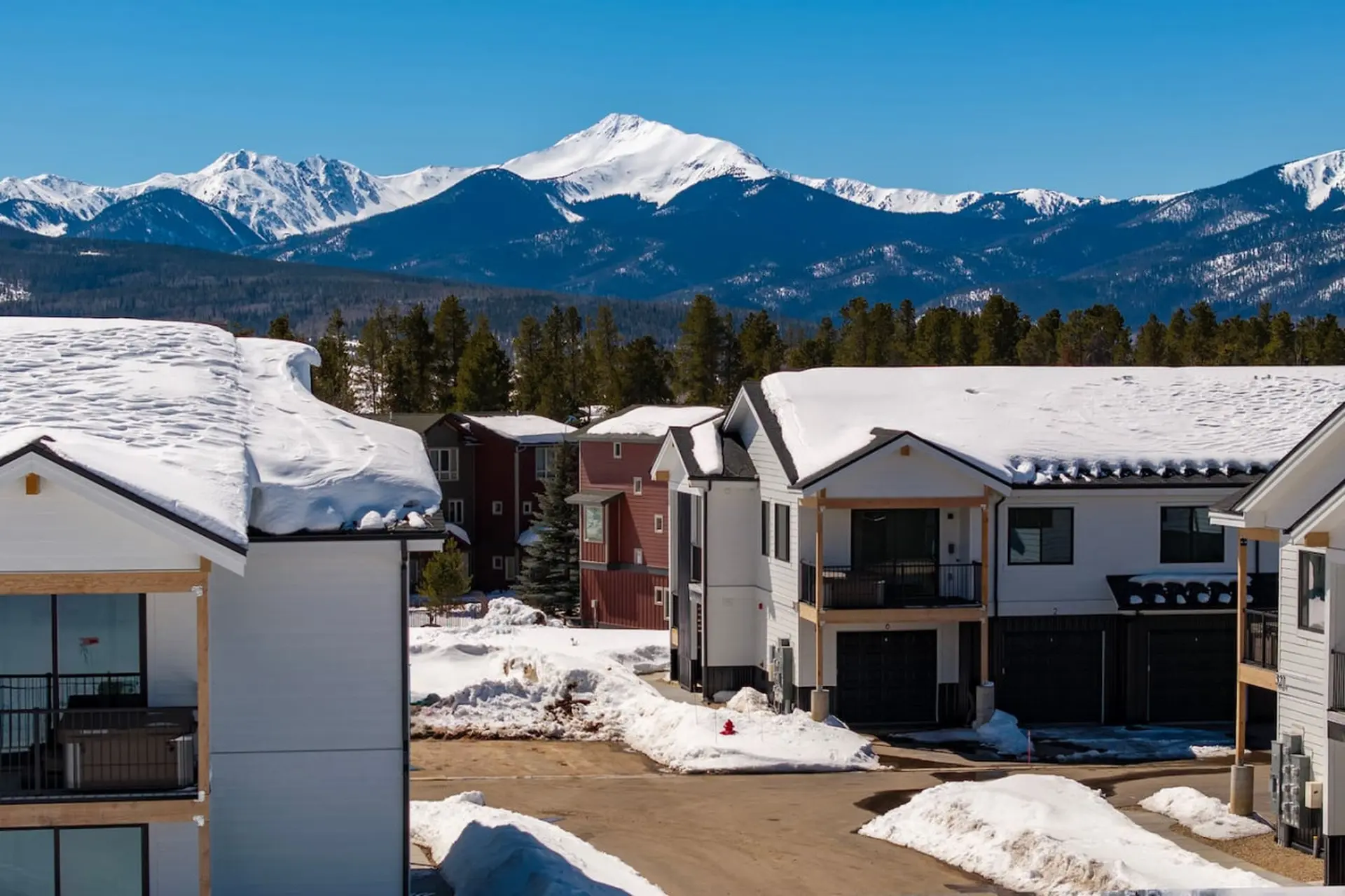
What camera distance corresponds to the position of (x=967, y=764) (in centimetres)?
2889

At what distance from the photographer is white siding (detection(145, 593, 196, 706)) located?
17156mm

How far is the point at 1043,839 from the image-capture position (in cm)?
2105

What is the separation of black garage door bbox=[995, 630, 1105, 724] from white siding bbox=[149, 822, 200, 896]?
19.7 metres

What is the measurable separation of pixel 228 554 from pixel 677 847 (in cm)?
1015

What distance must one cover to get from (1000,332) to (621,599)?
1861 inches

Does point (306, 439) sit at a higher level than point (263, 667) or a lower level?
higher

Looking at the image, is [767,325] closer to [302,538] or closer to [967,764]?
[967,764]

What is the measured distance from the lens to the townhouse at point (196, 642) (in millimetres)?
15422

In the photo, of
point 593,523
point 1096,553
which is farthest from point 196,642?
point 593,523

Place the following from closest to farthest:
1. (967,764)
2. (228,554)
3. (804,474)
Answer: (228,554), (967,764), (804,474)

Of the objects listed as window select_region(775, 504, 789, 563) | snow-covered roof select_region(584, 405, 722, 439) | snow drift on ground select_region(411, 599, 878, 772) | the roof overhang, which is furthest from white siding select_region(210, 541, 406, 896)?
snow-covered roof select_region(584, 405, 722, 439)

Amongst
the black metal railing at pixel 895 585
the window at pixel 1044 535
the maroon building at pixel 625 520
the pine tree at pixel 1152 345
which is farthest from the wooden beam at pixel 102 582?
the pine tree at pixel 1152 345

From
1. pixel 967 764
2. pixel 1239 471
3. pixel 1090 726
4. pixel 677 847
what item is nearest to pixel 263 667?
pixel 677 847

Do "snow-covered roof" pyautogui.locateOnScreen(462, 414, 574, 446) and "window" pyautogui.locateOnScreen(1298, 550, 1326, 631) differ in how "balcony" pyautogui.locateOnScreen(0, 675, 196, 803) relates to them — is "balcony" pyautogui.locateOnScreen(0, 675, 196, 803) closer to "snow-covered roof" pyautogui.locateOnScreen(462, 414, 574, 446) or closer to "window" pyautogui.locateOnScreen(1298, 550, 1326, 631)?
"window" pyautogui.locateOnScreen(1298, 550, 1326, 631)
